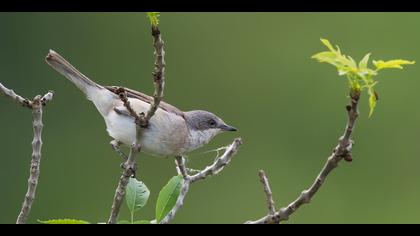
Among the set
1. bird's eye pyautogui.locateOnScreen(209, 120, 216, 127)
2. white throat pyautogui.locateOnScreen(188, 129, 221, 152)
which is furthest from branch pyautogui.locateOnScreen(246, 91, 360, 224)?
bird's eye pyautogui.locateOnScreen(209, 120, 216, 127)

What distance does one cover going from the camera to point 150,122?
3.46 metres

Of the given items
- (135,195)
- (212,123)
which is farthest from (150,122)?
(135,195)

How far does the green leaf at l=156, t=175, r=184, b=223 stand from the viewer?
2.43m

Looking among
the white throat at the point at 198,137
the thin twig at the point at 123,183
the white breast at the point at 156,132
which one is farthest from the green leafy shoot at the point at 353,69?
the white throat at the point at 198,137

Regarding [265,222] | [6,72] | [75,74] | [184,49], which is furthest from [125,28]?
[265,222]

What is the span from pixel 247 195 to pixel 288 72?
1.68 metres

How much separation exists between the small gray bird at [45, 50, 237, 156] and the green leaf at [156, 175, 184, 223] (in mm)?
755

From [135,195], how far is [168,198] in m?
0.15

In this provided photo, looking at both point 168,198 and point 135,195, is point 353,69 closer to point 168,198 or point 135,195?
point 168,198

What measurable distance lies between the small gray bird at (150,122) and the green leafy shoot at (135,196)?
0.69 meters

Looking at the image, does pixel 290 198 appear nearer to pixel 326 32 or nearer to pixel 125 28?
pixel 326 32

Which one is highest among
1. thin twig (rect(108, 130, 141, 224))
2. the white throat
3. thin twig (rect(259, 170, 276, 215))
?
the white throat

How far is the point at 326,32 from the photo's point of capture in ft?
30.4

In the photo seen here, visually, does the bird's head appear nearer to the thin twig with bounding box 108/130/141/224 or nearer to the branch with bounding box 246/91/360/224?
the thin twig with bounding box 108/130/141/224
